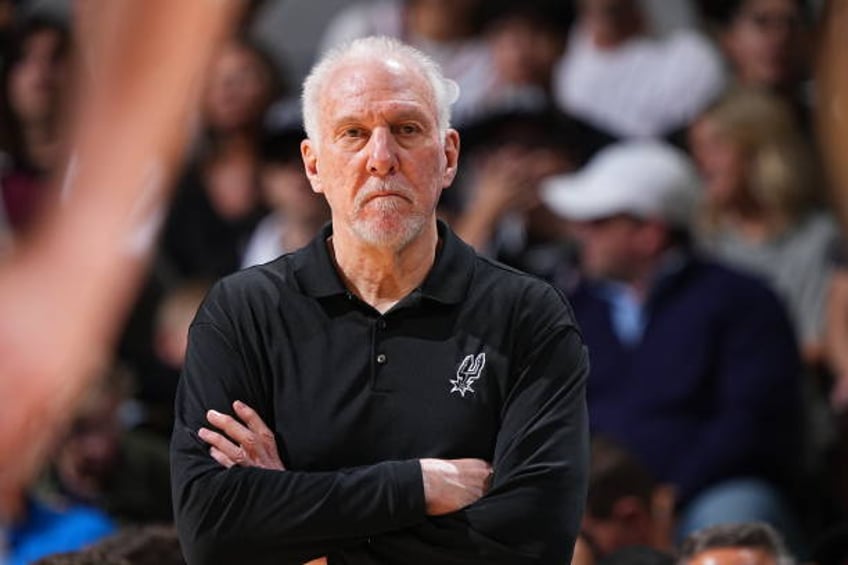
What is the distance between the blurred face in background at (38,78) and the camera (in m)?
6.76

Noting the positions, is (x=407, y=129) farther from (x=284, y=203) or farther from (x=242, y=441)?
(x=284, y=203)

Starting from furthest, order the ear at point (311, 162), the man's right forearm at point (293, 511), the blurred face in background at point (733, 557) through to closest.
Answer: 1. the blurred face in background at point (733, 557)
2. the ear at point (311, 162)
3. the man's right forearm at point (293, 511)

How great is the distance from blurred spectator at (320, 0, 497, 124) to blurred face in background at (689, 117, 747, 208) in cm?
88

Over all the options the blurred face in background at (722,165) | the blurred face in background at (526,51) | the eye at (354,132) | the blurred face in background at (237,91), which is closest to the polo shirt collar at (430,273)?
the eye at (354,132)

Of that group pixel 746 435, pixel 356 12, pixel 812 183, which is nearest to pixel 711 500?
pixel 746 435

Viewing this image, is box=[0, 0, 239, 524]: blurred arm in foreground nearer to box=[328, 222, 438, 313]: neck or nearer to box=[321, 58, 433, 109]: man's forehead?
box=[328, 222, 438, 313]: neck

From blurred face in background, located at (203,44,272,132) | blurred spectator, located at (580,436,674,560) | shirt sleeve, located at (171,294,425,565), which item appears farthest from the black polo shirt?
blurred face in background, located at (203,44,272,132)

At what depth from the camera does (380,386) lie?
8.58 feet

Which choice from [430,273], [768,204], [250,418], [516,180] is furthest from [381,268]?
[516,180]

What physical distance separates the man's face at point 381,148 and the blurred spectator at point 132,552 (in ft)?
3.33

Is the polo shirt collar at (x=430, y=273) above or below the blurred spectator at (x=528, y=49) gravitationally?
below

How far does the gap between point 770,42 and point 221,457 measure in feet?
13.1

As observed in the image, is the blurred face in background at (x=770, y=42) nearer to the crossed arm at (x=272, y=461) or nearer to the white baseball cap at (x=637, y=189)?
the white baseball cap at (x=637, y=189)

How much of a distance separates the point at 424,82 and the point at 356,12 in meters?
4.03
